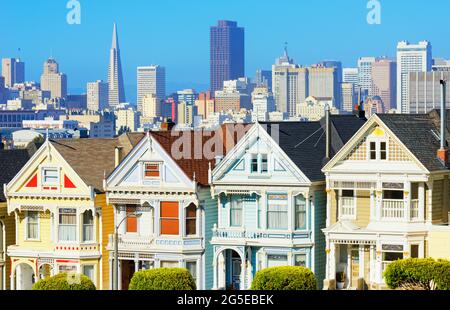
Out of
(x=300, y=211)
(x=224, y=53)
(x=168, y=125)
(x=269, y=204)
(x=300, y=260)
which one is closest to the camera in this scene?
(x=300, y=211)

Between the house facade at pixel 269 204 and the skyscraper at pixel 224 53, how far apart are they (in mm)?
2863

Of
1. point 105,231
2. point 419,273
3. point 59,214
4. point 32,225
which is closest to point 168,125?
point 105,231

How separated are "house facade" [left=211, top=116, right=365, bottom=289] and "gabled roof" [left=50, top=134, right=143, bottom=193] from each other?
13.8ft

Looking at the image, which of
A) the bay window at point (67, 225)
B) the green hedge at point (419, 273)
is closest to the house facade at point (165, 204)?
the bay window at point (67, 225)

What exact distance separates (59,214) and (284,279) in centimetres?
976

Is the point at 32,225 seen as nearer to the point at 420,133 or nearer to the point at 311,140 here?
the point at 311,140

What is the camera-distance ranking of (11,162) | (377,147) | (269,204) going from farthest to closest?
(11,162) → (269,204) → (377,147)

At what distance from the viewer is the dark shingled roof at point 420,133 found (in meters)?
32.8

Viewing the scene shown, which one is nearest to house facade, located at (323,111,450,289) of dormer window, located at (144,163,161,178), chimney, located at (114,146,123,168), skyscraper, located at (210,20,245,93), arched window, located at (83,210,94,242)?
skyscraper, located at (210,20,245,93)

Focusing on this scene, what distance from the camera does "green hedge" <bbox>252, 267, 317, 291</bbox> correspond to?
1194 inches

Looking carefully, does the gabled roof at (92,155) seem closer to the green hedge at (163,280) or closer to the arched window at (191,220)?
the arched window at (191,220)

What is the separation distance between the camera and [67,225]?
124 feet

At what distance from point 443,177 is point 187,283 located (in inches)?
281
